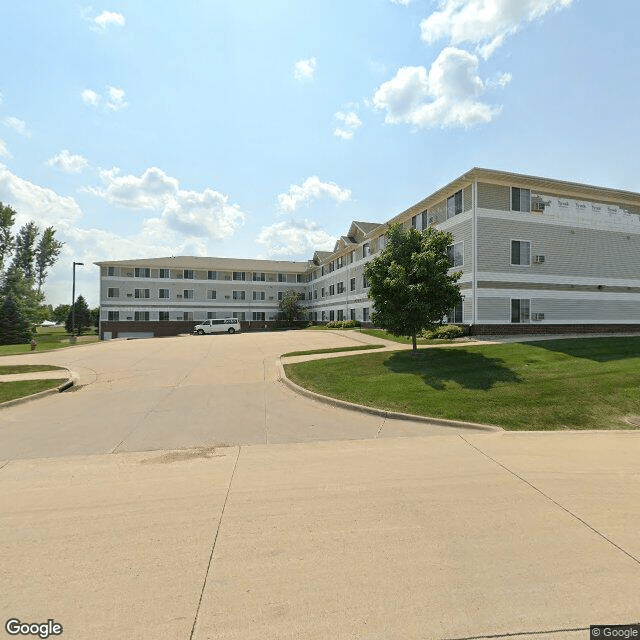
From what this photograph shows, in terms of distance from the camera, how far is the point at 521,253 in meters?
24.3

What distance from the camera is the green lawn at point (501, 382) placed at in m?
9.20

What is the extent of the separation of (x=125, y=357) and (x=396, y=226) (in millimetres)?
16895

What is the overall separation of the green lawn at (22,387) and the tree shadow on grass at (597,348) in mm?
20500

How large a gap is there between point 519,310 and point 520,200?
731 centimetres

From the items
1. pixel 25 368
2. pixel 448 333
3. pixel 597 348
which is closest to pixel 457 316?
pixel 448 333

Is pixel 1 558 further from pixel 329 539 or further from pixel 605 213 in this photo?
pixel 605 213

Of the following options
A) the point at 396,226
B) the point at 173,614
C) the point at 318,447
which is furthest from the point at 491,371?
the point at 173,614

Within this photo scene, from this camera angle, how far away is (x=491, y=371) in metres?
13.2

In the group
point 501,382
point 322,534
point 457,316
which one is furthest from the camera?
point 457,316

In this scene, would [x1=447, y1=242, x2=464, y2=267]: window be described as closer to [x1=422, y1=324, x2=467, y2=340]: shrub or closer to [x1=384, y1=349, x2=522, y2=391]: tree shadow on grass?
[x1=422, y1=324, x2=467, y2=340]: shrub

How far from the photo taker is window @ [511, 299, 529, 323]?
941 inches

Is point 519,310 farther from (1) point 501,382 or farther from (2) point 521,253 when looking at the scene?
(1) point 501,382


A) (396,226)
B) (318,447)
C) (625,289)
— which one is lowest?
(318,447)

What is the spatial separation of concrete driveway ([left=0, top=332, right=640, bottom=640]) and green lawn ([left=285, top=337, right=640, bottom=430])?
57.3 inches
